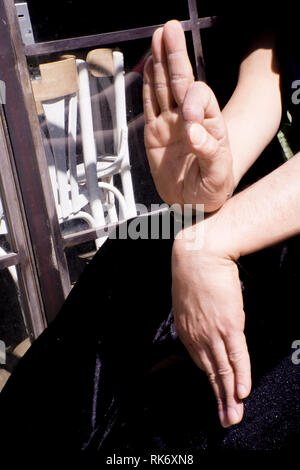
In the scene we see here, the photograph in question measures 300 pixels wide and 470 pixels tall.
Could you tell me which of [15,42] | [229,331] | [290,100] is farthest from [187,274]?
[15,42]

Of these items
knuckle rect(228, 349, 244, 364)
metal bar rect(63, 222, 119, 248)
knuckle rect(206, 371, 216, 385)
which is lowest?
metal bar rect(63, 222, 119, 248)

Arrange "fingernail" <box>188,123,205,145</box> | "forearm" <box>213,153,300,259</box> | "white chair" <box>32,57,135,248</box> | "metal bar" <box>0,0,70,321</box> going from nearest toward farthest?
1. "fingernail" <box>188,123,205,145</box>
2. "forearm" <box>213,153,300,259</box>
3. "metal bar" <box>0,0,70,321</box>
4. "white chair" <box>32,57,135,248</box>

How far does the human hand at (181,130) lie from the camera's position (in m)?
0.76

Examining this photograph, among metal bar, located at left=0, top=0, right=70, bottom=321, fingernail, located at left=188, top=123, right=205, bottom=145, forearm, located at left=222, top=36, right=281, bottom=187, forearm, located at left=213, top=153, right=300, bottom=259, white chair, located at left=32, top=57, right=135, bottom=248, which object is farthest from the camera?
white chair, located at left=32, top=57, right=135, bottom=248

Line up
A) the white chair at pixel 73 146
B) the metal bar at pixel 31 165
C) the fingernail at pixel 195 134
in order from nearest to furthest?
the fingernail at pixel 195 134 < the metal bar at pixel 31 165 < the white chair at pixel 73 146

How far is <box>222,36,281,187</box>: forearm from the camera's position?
42.8 inches

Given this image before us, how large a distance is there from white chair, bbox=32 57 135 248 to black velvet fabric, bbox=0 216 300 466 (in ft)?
1.98

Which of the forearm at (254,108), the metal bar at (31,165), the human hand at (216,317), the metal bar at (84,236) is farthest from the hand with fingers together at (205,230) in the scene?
the metal bar at (84,236)

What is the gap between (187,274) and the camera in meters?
0.85

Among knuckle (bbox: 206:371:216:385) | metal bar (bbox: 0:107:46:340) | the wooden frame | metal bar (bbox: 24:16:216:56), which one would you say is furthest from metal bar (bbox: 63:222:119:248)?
knuckle (bbox: 206:371:216:385)

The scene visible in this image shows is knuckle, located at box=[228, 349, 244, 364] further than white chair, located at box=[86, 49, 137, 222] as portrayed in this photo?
No

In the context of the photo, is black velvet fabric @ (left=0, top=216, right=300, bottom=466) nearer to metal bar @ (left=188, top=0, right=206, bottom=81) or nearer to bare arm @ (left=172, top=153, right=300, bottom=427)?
bare arm @ (left=172, top=153, right=300, bottom=427)

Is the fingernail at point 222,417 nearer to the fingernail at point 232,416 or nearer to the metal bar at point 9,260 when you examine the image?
the fingernail at point 232,416

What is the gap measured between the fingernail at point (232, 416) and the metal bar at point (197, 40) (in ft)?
3.59
